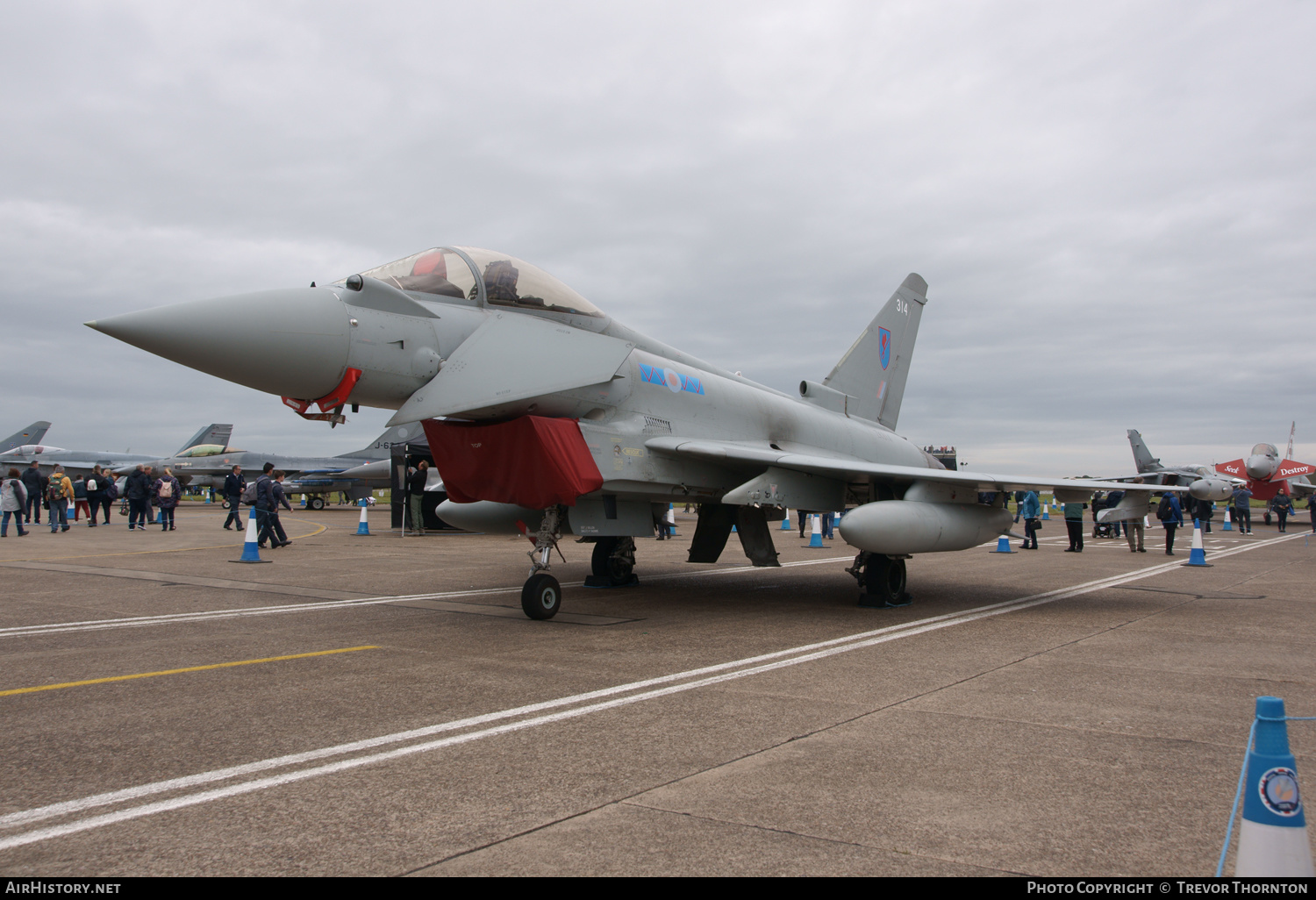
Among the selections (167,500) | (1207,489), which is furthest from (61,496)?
(1207,489)

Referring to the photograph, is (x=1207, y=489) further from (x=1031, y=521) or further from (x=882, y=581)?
(x=882, y=581)

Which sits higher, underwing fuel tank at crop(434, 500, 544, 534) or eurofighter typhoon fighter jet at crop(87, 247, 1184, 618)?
eurofighter typhoon fighter jet at crop(87, 247, 1184, 618)

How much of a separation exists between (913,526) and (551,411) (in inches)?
161

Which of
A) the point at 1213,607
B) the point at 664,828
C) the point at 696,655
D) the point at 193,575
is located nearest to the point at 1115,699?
the point at 696,655

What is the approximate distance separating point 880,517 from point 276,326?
6.07 meters

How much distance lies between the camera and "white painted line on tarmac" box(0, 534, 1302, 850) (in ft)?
10.0

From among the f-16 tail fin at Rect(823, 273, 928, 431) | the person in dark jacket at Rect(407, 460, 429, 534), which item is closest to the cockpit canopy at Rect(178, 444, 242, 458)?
the person in dark jacket at Rect(407, 460, 429, 534)

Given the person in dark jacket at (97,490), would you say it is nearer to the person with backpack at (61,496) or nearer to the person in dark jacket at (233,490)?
the person with backpack at (61,496)

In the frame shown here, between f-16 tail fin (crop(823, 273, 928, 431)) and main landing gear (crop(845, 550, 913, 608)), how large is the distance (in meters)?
4.23

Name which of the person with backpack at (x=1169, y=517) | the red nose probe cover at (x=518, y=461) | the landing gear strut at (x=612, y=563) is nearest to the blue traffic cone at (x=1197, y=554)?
A: the person with backpack at (x=1169, y=517)

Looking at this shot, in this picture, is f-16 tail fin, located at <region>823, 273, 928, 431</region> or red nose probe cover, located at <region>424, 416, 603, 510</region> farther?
f-16 tail fin, located at <region>823, 273, 928, 431</region>

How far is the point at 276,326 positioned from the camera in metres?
6.51

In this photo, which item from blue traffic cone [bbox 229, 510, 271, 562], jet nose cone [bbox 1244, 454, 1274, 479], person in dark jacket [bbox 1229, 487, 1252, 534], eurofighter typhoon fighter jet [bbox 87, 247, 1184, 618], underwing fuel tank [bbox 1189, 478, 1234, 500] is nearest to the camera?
eurofighter typhoon fighter jet [bbox 87, 247, 1184, 618]

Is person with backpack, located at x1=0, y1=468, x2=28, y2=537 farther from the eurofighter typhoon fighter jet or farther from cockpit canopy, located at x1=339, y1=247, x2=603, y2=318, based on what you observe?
cockpit canopy, located at x1=339, y1=247, x2=603, y2=318
